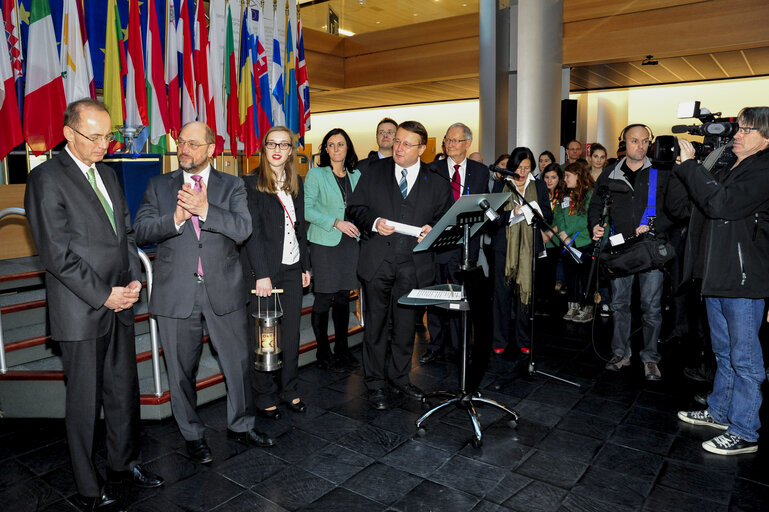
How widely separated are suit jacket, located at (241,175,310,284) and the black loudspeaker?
6.81 metres

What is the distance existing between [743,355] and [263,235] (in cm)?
278

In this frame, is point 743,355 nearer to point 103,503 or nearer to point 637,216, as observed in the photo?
point 637,216

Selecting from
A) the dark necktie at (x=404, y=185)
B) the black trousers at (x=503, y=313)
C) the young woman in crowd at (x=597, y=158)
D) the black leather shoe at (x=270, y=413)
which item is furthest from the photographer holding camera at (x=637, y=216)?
the black leather shoe at (x=270, y=413)

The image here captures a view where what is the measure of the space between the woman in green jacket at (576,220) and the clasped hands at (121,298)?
13.9 ft

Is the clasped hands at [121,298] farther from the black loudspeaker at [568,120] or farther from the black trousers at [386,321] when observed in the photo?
the black loudspeaker at [568,120]

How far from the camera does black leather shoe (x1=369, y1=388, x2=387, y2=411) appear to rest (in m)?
3.54

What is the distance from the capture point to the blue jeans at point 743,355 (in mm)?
2900

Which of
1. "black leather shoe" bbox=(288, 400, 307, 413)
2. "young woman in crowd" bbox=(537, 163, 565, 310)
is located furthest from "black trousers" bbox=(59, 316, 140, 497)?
"young woman in crowd" bbox=(537, 163, 565, 310)

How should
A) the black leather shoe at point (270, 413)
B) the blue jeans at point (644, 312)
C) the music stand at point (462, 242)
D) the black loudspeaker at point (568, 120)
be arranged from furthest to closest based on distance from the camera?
the black loudspeaker at point (568, 120)
the blue jeans at point (644, 312)
the black leather shoe at point (270, 413)
the music stand at point (462, 242)

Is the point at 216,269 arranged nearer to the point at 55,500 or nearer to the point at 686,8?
the point at 55,500

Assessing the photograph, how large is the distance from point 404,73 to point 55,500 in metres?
10.6

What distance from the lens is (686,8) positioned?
840 cm

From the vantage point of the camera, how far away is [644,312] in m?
4.11

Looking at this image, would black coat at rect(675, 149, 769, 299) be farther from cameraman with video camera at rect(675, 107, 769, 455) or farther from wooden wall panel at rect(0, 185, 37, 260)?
wooden wall panel at rect(0, 185, 37, 260)
